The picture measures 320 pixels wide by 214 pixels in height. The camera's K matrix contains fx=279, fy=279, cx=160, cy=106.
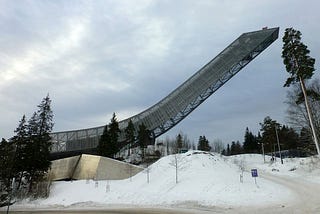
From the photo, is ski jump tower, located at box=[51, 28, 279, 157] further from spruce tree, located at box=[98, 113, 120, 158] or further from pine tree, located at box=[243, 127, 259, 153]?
pine tree, located at box=[243, 127, 259, 153]

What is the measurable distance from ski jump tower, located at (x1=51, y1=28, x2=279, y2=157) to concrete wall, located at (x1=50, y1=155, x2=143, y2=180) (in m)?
24.6

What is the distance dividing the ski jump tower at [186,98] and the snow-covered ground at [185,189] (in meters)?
31.2

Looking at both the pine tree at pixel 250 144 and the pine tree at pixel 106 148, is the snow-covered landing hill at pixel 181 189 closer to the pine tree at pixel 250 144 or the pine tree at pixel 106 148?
the pine tree at pixel 106 148

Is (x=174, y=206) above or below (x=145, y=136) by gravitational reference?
below

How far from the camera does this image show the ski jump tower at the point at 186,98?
67.3m

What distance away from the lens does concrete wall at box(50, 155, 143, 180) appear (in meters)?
37.7

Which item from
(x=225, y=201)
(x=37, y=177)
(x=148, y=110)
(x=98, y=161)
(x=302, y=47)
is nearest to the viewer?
(x=225, y=201)

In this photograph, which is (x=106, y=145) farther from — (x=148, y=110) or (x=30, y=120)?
(x=148, y=110)

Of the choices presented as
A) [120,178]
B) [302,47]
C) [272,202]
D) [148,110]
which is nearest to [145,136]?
[148,110]

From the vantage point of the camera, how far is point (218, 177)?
86.5 feet

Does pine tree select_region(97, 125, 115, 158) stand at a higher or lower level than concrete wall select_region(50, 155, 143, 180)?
higher

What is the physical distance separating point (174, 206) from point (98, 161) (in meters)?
19.8

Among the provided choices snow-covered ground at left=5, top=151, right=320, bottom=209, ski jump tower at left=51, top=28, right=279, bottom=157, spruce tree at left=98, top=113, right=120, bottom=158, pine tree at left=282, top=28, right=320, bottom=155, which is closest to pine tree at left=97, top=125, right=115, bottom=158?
spruce tree at left=98, top=113, right=120, bottom=158

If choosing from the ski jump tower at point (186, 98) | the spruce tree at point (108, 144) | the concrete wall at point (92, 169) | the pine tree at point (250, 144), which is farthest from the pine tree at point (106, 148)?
the pine tree at point (250, 144)
